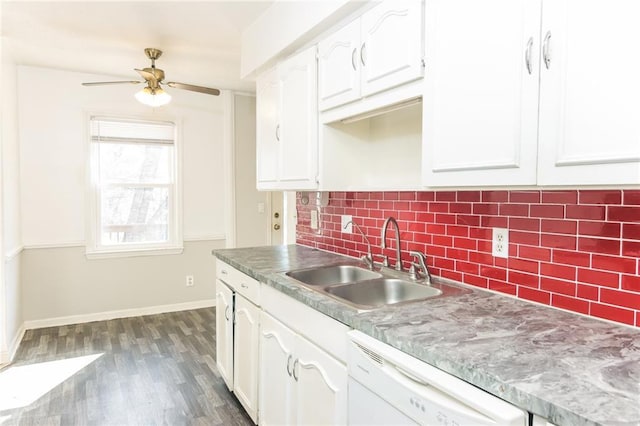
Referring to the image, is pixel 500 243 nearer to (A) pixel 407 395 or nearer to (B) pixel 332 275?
(A) pixel 407 395

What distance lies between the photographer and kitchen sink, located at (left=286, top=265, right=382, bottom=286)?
2.18 meters

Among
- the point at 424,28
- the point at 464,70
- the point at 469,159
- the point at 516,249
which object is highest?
the point at 424,28

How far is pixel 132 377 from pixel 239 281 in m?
1.26

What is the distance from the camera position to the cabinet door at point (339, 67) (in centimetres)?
187

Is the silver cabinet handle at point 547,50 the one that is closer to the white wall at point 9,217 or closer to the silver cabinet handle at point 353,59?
the silver cabinet handle at point 353,59

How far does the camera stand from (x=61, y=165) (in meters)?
3.84

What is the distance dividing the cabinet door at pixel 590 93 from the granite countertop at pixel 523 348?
435 millimetres

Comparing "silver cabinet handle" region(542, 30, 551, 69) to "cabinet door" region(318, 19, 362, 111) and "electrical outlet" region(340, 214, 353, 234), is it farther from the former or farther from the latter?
"electrical outlet" region(340, 214, 353, 234)

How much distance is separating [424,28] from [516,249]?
892 mm

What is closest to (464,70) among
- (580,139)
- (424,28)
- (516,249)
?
(424,28)

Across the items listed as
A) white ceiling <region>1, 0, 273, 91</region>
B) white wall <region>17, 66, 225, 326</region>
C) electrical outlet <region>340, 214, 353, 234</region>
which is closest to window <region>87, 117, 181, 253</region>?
white wall <region>17, 66, 225, 326</region>

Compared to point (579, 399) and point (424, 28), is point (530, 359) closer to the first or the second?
point (579, 399)

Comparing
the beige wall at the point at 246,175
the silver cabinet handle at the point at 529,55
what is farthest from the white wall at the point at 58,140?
the silver cabinet handle at the point at 529,55

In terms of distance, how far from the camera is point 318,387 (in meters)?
1.55
